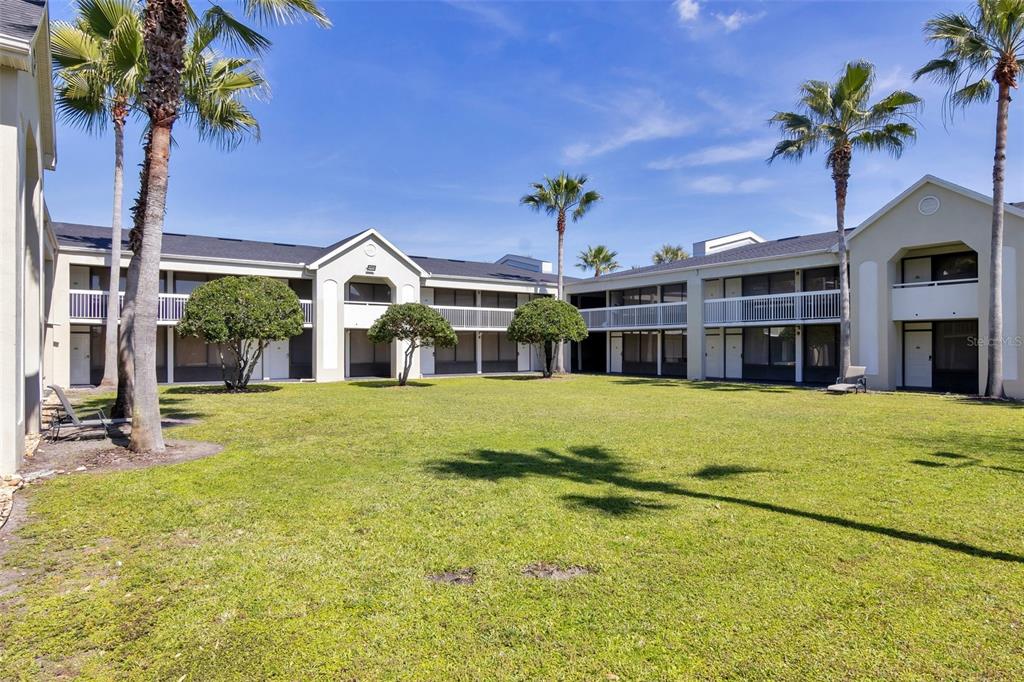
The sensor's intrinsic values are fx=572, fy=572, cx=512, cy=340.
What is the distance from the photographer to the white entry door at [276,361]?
27297 millimetres

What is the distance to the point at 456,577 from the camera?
4508 millimetres

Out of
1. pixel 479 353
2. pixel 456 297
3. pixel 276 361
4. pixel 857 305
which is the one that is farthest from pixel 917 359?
pixel 276 361

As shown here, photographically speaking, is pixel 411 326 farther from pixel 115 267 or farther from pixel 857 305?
pixel 857 305

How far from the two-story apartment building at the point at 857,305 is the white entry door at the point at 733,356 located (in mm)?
53

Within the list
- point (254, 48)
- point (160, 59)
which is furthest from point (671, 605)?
point (254, 48)

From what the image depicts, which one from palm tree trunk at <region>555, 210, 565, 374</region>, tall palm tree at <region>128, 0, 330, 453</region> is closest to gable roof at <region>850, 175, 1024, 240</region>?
palm tree trunk at <region>555, 210, 565, 374</region>

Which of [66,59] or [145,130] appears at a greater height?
[66,59]

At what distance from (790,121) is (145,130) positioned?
2130 centimetres

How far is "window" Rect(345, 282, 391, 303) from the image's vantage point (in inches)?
1170

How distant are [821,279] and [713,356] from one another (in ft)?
20.6

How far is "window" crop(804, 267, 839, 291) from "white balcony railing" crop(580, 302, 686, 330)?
571 centimetres

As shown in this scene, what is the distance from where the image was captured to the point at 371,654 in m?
3.38

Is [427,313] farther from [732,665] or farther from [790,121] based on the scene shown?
[732,665]

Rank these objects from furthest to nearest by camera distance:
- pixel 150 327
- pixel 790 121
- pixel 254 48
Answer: pixel 790 121 < pixel 254 48 < pixel 150 327
